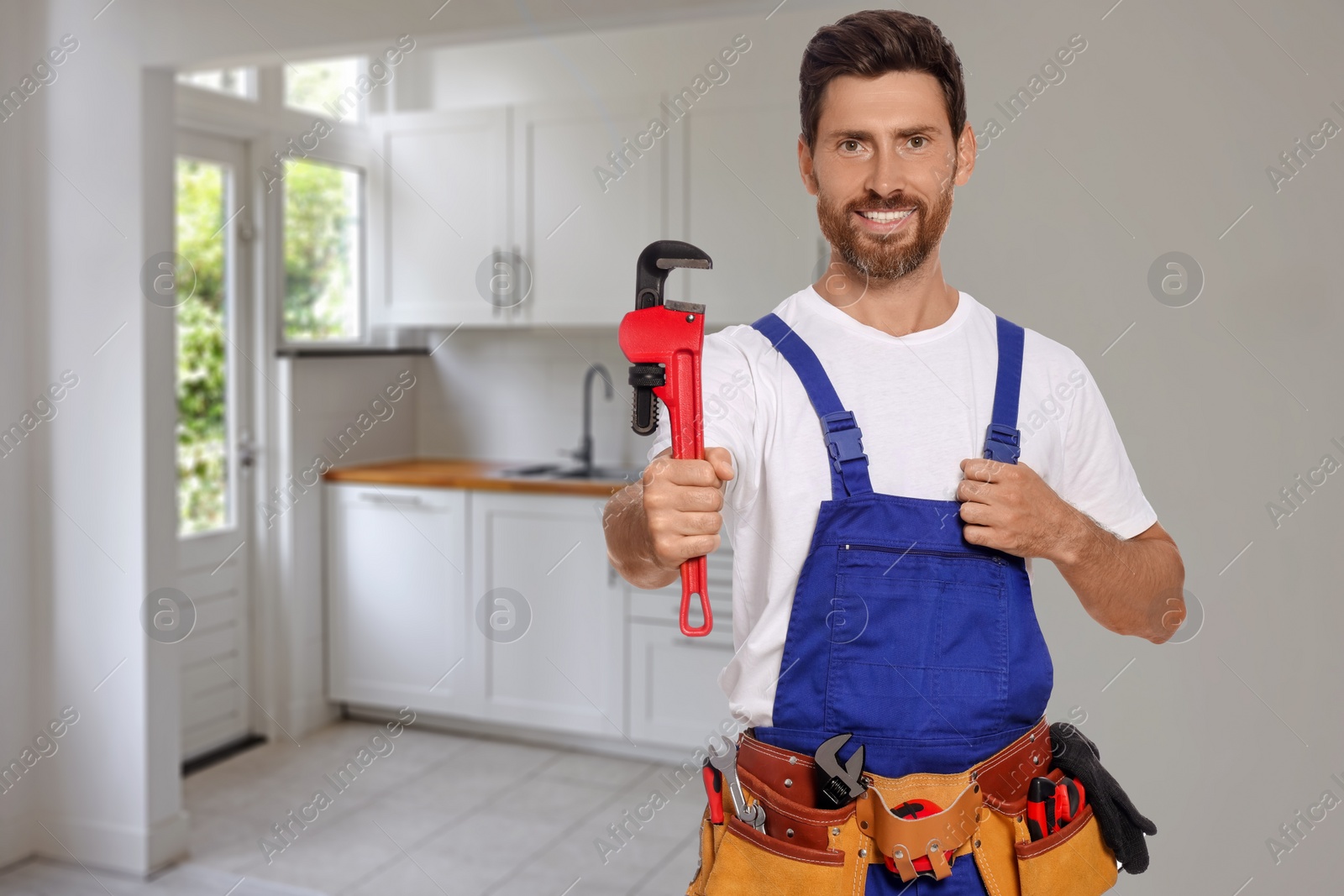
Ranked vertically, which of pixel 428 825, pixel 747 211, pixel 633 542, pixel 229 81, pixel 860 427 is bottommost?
→ pixel 428 825

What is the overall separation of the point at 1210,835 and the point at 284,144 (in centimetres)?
333

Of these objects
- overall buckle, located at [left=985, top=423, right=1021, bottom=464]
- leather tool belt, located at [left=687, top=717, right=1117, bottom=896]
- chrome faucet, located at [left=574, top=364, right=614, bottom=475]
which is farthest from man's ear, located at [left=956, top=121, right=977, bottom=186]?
chrome faucet, located at [left=574, top=364, right=614, bottom=475]

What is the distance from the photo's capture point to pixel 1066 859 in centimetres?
117

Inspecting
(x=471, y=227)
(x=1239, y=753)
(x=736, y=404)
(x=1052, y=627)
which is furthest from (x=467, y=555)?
(x=736, y=404)

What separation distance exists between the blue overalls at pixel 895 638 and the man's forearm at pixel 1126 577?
101mm

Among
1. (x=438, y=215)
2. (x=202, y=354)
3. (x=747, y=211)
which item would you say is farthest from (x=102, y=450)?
(x=747, y=211)

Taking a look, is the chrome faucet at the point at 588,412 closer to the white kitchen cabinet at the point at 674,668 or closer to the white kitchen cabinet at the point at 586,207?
the white kitchen cabinet at the point at 586,207

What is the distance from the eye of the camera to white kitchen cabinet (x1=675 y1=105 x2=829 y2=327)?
132 inches

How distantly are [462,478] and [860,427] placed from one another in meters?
2.73

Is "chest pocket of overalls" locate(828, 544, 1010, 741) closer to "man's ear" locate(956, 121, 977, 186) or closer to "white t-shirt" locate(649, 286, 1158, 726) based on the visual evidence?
"white t-shirt" locate(649, 286, 1158, 726)

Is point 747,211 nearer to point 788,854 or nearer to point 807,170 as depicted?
point 807,170

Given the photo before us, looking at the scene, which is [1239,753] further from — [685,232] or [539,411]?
[539,411]

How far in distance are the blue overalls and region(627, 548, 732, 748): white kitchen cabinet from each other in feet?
7.46

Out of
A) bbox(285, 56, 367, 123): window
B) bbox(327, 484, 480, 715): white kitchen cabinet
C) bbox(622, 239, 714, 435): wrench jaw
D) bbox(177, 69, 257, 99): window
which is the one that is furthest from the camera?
bbox(285, 56, 367, 123): window
